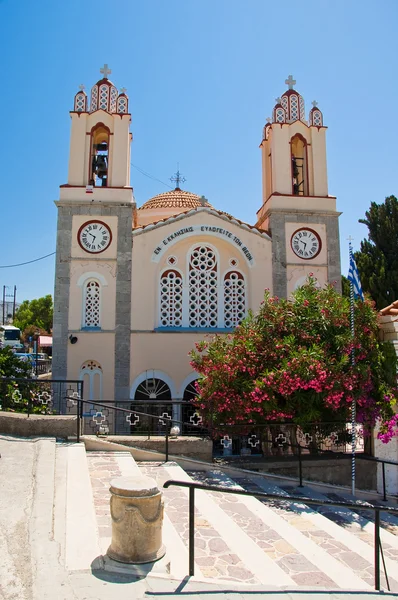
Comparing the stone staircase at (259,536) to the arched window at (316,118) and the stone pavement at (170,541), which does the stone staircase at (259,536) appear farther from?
the arched window at (316,118)

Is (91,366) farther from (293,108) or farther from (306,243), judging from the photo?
(293,108)

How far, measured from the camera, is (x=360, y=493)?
9.70 metres

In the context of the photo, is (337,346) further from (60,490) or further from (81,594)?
(81,594)

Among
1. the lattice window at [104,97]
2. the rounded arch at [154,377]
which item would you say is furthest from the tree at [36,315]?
the rounded arch at [154,377]

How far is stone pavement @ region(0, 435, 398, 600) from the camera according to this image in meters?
3.81

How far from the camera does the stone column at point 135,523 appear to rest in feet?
13.5

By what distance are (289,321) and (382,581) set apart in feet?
18.7

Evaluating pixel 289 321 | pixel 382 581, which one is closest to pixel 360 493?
pixel 289 321

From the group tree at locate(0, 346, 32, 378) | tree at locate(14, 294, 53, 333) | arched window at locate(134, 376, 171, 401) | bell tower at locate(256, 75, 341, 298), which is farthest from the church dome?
tree at locate(14, 294, 53, 333)

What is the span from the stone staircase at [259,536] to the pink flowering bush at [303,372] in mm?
1531

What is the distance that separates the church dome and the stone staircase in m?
13.5

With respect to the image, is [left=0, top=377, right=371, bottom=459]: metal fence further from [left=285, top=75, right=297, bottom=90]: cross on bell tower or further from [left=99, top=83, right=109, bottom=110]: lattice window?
[left=285, top=75, right=297, bottom=90]: cross on bell tower

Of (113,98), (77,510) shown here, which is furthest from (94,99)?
(77,510)

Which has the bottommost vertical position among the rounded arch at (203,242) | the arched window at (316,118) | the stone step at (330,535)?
the stone step at (330,535)
